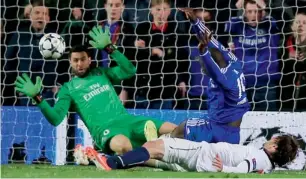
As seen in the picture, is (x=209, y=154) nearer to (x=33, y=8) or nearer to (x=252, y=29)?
(x=252, y=29)

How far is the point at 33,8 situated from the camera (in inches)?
576

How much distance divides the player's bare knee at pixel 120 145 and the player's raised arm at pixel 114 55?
2.69ft

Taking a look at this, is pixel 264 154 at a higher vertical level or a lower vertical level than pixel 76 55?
lower

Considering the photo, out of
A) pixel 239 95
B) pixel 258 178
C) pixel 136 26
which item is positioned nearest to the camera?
pixel 258 178

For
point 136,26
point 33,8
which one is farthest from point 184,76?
point 33,8

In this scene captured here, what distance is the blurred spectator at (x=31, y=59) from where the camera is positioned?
1462 centimetres

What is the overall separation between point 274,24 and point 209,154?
3.83 meters

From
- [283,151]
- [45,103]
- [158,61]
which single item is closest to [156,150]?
[283,151]

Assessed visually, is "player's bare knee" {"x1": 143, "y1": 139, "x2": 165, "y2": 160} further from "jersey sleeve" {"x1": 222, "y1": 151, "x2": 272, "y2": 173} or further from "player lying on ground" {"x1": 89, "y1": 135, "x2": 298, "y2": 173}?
"jersey sleeve" {"x1": 222, "y1": 151, "x2": 272, "y2": 173}

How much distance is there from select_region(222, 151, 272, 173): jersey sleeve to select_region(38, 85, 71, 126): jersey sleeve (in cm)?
245

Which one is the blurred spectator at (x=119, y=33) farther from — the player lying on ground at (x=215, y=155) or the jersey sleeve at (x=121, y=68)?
the player lying on ground at (x=215, y=155)

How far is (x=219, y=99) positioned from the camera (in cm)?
1176

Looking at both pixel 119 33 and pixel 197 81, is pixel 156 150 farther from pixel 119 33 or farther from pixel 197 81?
pixel 119 33

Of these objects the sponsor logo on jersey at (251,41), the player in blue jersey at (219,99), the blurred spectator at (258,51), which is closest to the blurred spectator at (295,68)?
the blurred spectator at (258,51)
